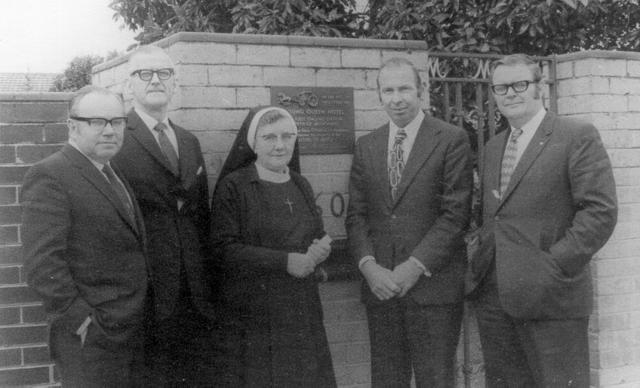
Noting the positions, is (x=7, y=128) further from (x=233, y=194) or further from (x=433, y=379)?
(x=433, y=379)

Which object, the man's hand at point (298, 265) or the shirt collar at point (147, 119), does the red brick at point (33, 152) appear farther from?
the man's hand at point (298, 265)

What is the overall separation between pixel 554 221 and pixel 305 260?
1182 mm

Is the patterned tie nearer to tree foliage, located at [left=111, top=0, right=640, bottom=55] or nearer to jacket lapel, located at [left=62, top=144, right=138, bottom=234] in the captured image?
jacket lapel, located at [left=62, top=144, right=138, bottom=234]

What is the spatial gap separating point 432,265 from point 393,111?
2.73 feet

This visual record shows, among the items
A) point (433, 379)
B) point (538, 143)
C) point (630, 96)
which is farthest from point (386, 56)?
point (433, 379)

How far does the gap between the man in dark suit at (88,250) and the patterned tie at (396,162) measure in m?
1.34

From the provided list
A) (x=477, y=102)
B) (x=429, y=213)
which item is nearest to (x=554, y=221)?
(x=429, y=213)

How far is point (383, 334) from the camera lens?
12.8 feet

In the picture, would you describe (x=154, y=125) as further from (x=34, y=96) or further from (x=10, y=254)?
(x=10, y=254)

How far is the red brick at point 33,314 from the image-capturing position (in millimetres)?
3689

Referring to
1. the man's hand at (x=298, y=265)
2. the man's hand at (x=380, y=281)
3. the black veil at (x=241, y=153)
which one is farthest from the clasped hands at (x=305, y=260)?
the black veil at (x=241, y=153)

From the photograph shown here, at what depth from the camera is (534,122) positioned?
11.9ft

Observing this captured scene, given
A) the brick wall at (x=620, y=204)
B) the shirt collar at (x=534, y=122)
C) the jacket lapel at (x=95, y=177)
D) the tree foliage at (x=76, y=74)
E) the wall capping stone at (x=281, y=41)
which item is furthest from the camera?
the tree foliage at (x=76, y=74)

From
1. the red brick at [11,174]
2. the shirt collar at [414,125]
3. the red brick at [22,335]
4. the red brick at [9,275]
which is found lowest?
the red brick at [22,335]
